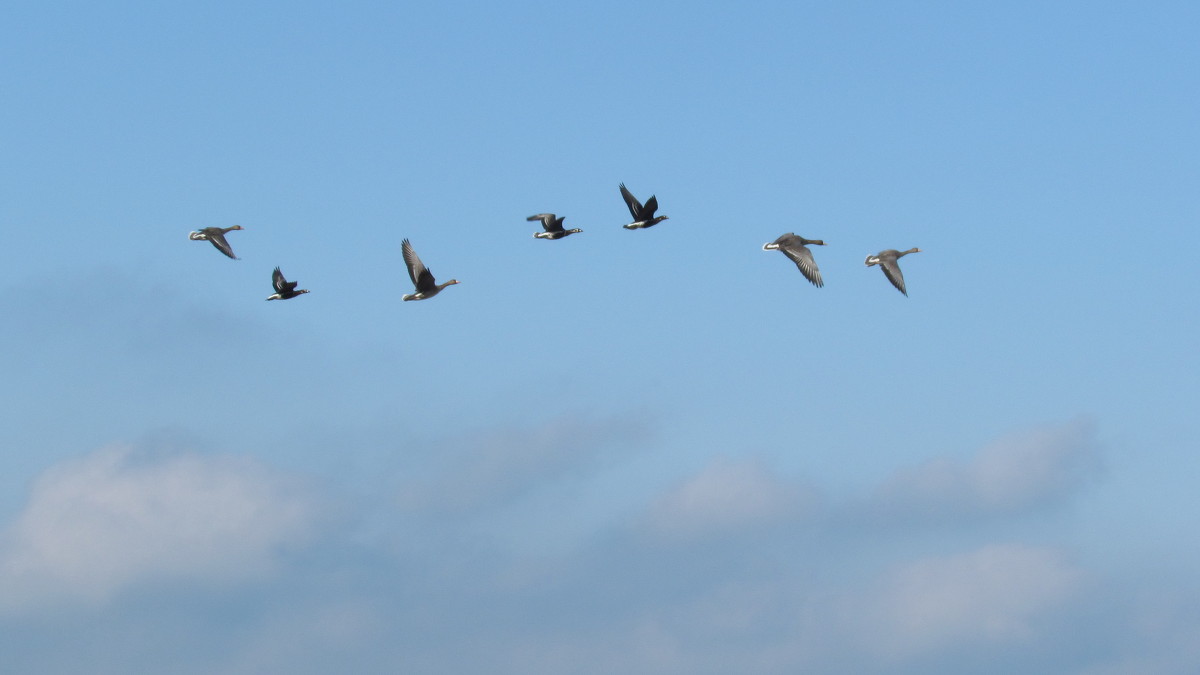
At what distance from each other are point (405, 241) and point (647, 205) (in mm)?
10242

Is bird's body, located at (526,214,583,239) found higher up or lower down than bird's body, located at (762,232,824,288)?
higher up

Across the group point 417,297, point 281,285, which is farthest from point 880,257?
point 281,285

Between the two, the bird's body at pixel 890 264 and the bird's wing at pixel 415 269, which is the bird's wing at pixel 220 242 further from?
the bird's body at pixel 890 264

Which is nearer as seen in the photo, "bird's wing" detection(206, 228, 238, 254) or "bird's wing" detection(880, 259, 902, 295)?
"bird's wing" detection(880, 259, 902, 295)

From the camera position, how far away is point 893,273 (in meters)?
99.8

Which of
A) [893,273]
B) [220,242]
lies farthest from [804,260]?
[220,242]

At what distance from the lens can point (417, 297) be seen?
9781 cm

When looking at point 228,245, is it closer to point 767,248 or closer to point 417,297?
point 417,297

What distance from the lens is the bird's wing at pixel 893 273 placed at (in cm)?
9894

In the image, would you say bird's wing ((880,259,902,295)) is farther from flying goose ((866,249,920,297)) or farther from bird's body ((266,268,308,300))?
bird's body ((266,268,308,300))

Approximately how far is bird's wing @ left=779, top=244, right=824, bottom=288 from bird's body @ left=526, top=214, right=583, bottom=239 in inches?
389

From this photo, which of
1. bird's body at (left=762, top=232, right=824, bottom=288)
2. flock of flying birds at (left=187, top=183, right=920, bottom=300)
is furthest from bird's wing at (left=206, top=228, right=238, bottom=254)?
bird's body at (left=762, top=232, right=824, bottom=288)

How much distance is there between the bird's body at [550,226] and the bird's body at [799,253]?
30.1ft

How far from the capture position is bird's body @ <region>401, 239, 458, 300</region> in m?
96.4
